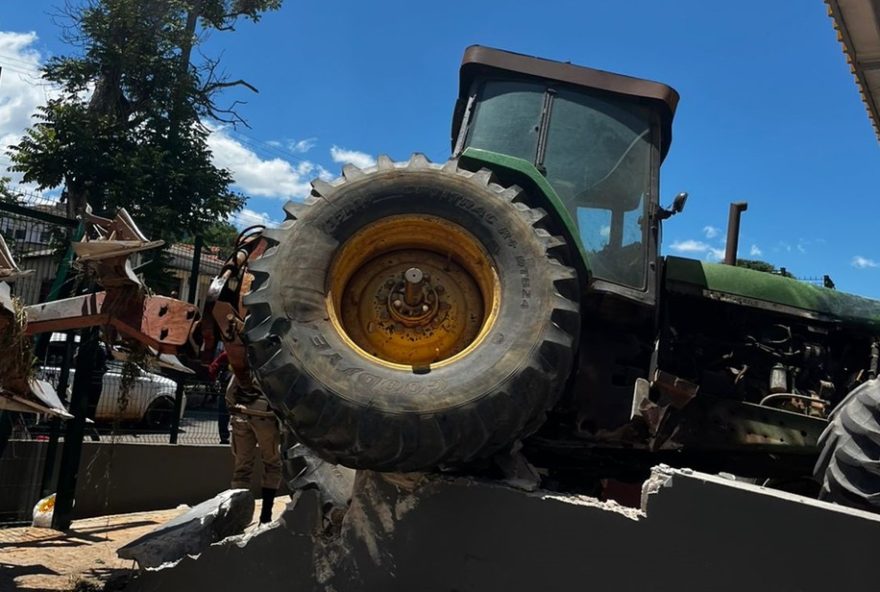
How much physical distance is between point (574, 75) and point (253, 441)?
3608 millimetres

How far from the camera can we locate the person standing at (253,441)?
229 inches

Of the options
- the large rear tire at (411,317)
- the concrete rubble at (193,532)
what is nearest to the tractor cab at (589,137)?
the large rear tire at (411,317)

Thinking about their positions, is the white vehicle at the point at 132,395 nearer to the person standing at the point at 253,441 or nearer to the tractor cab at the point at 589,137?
the person standing at the point at 253,441

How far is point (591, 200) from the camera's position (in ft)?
14.0

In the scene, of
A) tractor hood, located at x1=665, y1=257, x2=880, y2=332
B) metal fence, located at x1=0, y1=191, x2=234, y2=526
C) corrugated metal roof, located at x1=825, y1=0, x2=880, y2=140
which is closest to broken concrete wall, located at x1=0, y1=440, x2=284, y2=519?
metal fence, located at x1=0, y1=191, x2=234, y2=526

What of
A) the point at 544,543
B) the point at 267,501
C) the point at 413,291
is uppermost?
the point at 413,291

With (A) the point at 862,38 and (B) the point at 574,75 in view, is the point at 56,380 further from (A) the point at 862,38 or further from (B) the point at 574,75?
(A) the point at 862,38

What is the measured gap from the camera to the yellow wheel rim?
3.27 meters

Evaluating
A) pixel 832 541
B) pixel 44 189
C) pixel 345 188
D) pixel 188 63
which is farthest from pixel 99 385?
pixel 188 63

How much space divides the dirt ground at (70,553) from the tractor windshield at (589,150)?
2534 mm

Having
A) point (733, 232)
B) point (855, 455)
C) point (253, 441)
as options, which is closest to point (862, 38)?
point (733, 232)

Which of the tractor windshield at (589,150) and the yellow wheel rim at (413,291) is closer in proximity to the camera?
the yellow wheel rim at (413,291)

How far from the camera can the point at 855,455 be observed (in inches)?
114

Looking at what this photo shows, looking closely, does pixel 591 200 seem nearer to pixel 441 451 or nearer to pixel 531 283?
pixel 531 283
